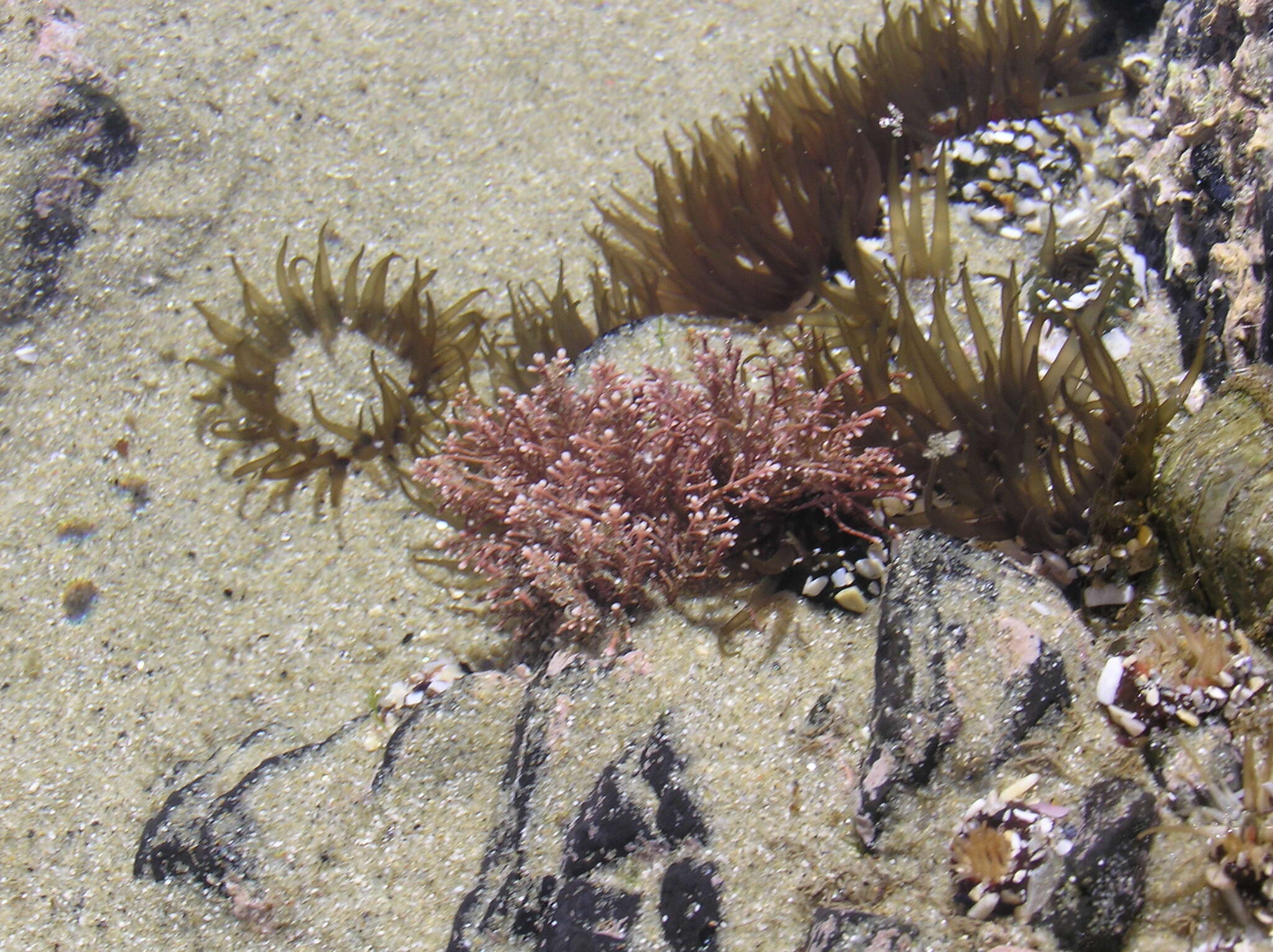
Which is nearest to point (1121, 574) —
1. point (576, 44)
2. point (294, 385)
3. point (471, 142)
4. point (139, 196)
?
point (294, 385)

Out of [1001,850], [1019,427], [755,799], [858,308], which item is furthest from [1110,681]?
[858,308]

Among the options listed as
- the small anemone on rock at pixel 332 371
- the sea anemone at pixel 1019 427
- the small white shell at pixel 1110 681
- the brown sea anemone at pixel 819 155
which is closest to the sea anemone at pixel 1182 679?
the small white shell at pixel 1110 681

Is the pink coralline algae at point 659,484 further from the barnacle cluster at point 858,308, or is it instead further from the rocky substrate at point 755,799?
the rocky substrate at point 755,799

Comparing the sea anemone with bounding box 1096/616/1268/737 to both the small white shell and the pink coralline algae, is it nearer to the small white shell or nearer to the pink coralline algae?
the small white shell

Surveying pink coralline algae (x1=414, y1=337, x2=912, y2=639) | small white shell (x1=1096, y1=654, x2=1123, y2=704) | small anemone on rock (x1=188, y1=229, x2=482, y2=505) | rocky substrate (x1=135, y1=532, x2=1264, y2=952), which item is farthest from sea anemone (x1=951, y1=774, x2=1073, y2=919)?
small anemone on rock (x1=188, y1=229, x2=482, y2=505)

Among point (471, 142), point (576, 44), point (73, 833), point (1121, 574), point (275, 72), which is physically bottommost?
point (1121, 574)

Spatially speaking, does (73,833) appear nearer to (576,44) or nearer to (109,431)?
(109,431)

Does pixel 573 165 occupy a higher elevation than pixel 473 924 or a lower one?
higher
